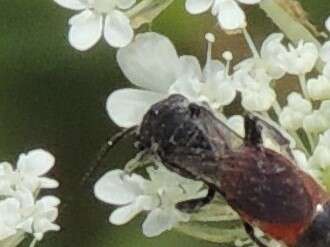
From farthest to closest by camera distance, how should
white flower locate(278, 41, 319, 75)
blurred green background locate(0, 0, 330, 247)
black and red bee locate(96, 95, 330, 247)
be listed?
blurred green background locate(0, 0, 330, 247) → white flower locate(278, 41, 319, 75) → black and red bee locate(96, 95, 330, 247)

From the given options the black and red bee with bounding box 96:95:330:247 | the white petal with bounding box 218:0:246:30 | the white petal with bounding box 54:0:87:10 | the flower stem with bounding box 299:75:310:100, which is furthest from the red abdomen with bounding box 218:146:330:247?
the white petal with bounding box 54:0:87:10

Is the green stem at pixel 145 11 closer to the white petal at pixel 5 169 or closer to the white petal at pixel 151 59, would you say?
the white petal at pixel 151 59

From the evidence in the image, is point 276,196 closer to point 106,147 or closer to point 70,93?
point 106,147

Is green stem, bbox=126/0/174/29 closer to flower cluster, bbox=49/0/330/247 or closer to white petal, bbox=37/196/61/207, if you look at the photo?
flower cluster, bbox=49/0/330/247

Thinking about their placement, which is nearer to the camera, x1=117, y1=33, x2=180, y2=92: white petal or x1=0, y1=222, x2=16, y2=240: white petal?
x1=0, y1=222, x2=16, y2=240: white petal

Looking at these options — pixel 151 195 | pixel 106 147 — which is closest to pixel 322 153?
pixel 151 195

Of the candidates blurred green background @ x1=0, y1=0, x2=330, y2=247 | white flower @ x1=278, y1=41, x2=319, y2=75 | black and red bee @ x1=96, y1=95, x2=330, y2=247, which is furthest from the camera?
blurred green background @ x1=0, y1=0, x2=330, y2=247

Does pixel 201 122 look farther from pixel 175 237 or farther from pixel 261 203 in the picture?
pixel 175 237
